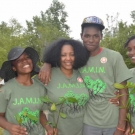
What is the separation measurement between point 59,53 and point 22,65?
0.50 m

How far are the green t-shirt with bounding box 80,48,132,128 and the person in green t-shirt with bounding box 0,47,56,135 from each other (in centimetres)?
53

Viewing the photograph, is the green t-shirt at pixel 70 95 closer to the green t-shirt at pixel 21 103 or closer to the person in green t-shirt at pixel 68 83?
the person in green t-shirt at pixel 68 83

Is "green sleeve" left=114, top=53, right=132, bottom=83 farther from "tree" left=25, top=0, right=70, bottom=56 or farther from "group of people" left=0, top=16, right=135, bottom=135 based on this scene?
"tree" left=25, top=0, right=70, bottom=56

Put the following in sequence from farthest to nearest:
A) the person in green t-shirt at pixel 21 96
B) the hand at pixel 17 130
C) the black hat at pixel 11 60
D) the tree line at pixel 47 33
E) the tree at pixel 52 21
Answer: the tree at pixel 52 21, the tree line at pixel 47 33, the black hat at pixel 11 60, the person in green t-shirt at pixel 21 96, the hand at pixel 17 130

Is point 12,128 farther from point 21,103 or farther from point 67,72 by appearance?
point 67,72

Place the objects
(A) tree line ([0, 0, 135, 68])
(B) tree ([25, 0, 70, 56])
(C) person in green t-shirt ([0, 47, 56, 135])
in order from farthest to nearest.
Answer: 1. (B) tree ([25, 0, 70, 56])
2. (A) tree line ([0, 0, 135, 68])
3. (C) person in green t-shirt ([0, 47, 56, 135])

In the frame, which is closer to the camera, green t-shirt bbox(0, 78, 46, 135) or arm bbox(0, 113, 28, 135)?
arm bbox(0, 113, 28, 135)

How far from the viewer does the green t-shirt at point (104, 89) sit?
2.95 meters

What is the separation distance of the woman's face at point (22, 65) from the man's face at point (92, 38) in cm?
74

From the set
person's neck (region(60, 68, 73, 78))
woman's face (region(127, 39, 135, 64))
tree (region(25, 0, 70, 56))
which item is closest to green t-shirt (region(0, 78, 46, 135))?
person's neck (region(60, 68, 73, 78))

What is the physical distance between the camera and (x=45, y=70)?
9.84 feet

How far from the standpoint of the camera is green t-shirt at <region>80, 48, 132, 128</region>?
2.95 metres

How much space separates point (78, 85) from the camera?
3.01 m

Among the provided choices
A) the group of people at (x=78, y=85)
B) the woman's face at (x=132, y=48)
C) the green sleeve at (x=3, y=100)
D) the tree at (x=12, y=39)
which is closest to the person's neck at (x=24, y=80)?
the group of people at (x=78, y=85)
